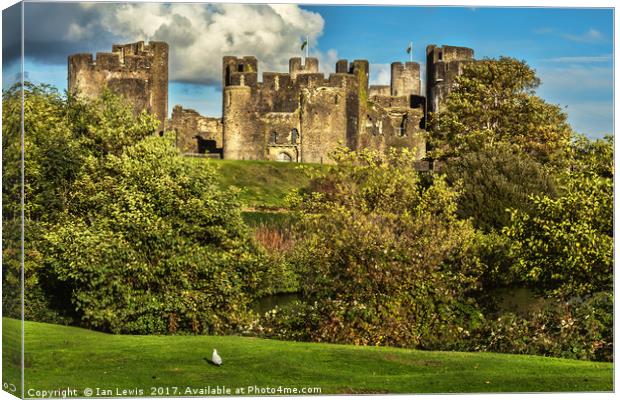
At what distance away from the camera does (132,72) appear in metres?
64.4

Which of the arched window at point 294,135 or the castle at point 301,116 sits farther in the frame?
the arched window at point 294,135

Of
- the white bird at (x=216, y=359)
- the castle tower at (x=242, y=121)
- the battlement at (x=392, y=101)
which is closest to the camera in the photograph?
the white bird at (x=216, y=359)

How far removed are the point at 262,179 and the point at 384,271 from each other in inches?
1394

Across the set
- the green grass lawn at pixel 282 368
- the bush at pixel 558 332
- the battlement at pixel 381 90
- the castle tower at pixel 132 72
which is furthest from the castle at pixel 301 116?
the green grass lawn at pixel 282 368

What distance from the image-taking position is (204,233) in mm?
22359

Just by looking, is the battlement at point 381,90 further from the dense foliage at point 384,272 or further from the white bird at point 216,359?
the white bird at point 216,359

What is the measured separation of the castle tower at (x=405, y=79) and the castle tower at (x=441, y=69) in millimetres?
5693

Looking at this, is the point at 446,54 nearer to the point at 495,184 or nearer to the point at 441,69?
the point at 441,69

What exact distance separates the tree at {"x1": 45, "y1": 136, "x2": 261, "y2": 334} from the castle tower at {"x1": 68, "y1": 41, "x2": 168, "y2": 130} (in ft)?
135

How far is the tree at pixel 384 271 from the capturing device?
20.4 meters

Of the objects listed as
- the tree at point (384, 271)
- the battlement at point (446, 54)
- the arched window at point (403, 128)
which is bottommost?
the tree at point (384, 271)

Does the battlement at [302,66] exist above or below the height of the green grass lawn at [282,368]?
above

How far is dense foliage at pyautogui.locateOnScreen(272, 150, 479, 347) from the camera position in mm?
20375

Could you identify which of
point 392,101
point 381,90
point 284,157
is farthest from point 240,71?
point 381,90
